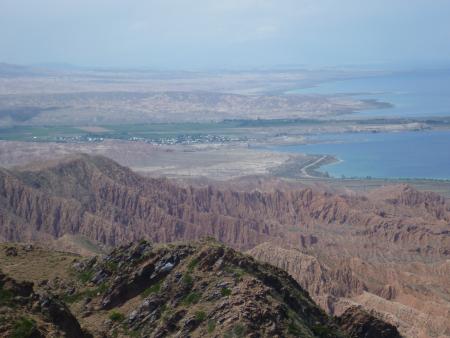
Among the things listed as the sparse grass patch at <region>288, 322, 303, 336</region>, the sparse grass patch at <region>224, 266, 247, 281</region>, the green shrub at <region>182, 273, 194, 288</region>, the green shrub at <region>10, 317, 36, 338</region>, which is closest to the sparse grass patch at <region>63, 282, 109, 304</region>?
the green shrub at <region>182, 273, 194, 288</region>

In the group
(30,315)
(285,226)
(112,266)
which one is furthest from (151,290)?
(285,226)

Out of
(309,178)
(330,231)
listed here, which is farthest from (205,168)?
(330,231)

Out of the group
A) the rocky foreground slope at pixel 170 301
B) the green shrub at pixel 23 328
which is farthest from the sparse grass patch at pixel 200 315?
the green shrub at pixel 23 328

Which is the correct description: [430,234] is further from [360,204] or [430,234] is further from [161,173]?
[161,173]

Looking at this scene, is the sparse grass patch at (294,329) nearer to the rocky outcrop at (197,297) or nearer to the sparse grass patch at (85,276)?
the rocky outcrop at (197,297)

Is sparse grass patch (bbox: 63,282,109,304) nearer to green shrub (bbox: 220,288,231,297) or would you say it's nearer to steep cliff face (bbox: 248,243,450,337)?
green shrub (bbox: 220,288,231,297)
